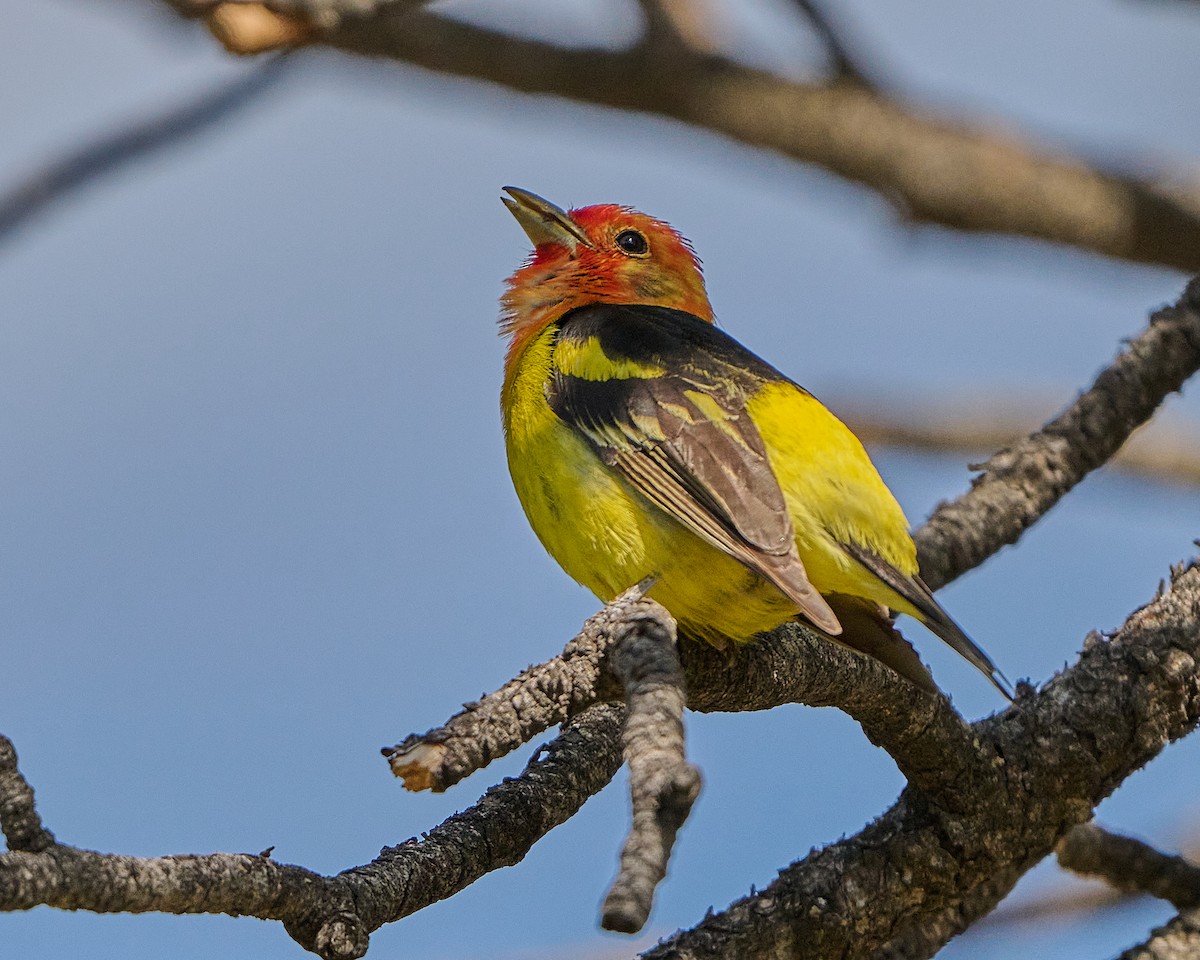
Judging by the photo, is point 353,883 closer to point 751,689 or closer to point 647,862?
point 647,862

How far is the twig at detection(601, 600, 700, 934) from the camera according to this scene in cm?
230

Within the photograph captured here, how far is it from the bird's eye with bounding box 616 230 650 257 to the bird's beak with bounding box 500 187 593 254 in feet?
0.47

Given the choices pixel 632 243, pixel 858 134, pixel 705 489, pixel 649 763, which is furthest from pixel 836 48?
pixel 649 763

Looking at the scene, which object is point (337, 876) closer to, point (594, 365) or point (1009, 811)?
point (1009, 811)

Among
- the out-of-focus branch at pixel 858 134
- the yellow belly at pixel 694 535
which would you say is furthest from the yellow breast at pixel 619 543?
the out-of-focus branch at pixel 858 134

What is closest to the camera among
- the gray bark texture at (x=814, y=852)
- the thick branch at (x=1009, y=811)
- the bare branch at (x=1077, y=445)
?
the gray bark texture at (x=814, y=852)

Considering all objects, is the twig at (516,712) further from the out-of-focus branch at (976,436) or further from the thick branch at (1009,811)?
the out-of-focus branch at (976,436)

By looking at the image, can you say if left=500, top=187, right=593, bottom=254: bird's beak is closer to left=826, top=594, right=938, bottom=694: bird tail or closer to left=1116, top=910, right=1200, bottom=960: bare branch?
left=826, top=594, right=938, bottom=694: bird tail

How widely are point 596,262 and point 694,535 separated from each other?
2.12 metres

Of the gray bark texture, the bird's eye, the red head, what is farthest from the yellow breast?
the bird's eye

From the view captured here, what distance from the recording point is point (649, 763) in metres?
2.66

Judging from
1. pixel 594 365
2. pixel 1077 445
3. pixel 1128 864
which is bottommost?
pixel 1128 864

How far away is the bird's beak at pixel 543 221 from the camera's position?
620cm

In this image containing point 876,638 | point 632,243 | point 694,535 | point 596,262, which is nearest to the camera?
point 876,638
